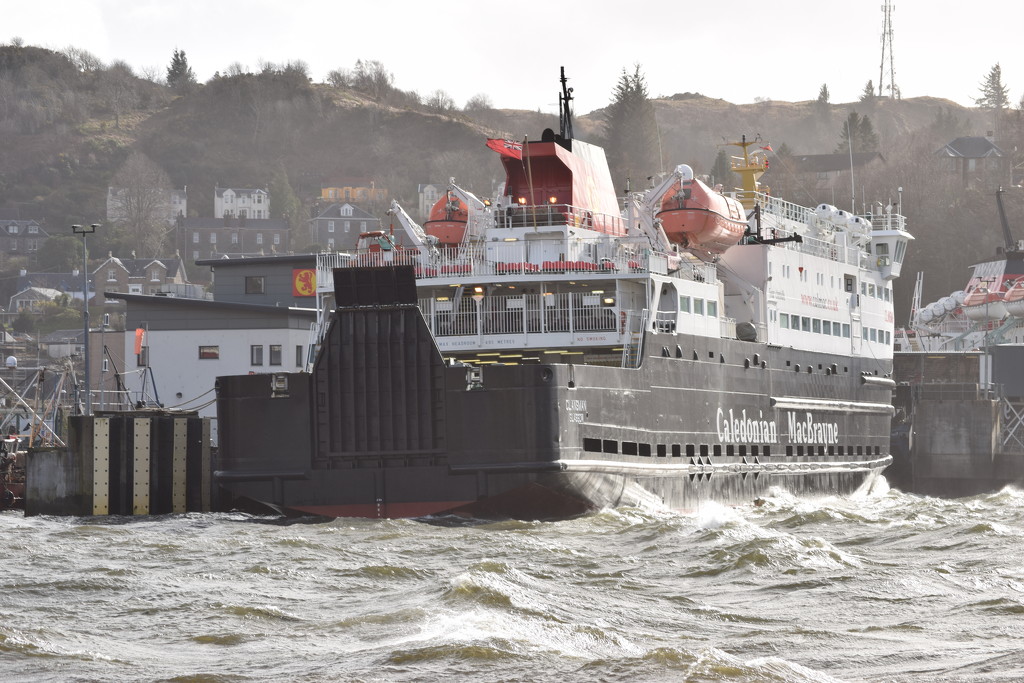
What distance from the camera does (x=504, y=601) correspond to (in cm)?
1512

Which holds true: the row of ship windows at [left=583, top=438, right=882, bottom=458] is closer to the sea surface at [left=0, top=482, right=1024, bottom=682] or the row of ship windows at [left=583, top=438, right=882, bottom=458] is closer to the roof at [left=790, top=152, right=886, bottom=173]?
the sea surface at [left=0, top=482, right=1024, bottom=682]

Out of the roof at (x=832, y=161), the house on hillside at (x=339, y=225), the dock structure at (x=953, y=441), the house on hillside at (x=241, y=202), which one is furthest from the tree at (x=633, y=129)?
the dock structure at (x=953, y=441)

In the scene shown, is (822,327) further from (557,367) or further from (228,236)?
(228,236)

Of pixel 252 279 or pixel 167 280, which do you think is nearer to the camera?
pixel 252 279

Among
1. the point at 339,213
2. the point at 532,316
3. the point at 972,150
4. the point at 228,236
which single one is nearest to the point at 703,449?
the point at 532,316

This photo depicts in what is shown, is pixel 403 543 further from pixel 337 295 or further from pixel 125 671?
pixel 125 671

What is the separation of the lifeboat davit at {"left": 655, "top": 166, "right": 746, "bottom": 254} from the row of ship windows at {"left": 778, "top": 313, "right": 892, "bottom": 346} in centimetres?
380

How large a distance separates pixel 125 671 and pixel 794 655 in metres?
5.68

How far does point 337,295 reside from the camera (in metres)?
24.5

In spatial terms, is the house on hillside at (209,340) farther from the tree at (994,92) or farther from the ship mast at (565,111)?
the tree at (994,92)

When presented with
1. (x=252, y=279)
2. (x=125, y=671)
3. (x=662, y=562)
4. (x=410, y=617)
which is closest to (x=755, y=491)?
(x=662, y=562)

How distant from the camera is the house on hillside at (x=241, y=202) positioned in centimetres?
14550

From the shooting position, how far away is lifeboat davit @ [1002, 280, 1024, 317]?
62869mm

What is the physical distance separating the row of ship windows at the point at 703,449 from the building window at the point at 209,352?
18.8 meters
